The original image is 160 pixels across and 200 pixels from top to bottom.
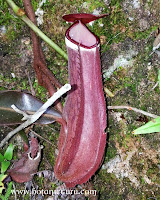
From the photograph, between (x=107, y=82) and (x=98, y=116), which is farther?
(x=107, y=82)

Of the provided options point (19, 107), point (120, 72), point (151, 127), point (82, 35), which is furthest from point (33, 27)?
point (151, 127)

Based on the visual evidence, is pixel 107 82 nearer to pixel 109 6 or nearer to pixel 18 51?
pixel 109 6

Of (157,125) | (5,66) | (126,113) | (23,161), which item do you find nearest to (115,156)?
(126,113)

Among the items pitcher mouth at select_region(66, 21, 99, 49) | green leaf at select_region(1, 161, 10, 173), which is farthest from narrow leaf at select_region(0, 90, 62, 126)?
pitcher mouth at select_region(66, 21, 99, 49)

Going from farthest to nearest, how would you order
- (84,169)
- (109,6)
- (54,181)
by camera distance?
(54,181), (109,6), (84,169)

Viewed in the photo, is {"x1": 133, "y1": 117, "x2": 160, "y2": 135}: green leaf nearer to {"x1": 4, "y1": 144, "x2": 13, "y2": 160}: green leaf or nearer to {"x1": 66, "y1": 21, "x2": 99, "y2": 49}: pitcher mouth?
{"x1": 66, "y1": 21, "x2": 99, "y2": 49}: pitcher mouth

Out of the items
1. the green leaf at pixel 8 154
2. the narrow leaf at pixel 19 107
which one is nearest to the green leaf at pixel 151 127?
the narrow leaf at pixel 19 107
